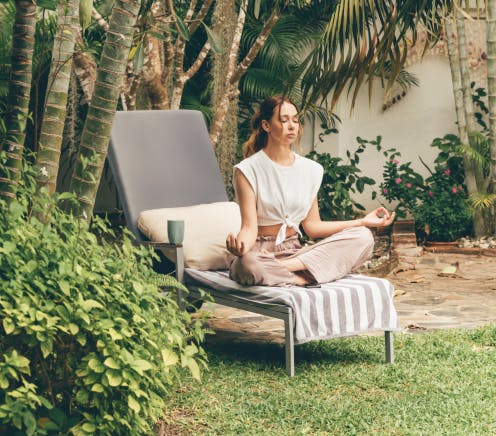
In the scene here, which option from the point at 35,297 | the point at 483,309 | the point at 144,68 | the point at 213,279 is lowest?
the point at 483,309

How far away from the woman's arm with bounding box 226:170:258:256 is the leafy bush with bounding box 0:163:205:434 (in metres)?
1.53

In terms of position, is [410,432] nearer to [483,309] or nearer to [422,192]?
[483,309]

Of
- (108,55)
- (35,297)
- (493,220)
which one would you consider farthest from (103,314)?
(493,220)

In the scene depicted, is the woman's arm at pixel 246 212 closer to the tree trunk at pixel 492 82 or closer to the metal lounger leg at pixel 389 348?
the metal lounger leg at pixel 389 348

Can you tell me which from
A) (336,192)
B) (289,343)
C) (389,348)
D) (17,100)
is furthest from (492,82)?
(17,100)

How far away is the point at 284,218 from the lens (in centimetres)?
503

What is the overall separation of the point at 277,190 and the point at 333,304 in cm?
79

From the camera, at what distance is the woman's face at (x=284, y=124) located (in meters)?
Result: 4.97

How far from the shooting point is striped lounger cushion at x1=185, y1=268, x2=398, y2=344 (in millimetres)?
4422

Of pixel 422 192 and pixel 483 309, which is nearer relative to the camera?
pixel 483 309

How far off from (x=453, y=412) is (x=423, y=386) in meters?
0.39

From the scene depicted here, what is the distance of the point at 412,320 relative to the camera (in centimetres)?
580

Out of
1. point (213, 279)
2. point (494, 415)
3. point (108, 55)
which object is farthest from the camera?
point (213, 279)

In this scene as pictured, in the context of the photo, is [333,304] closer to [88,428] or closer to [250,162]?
[250,162]
